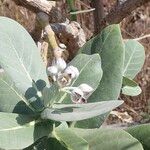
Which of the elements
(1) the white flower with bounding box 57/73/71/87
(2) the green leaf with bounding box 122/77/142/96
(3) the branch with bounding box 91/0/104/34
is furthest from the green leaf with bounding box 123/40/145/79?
(3) the branch with bounding box 91/0/104/34

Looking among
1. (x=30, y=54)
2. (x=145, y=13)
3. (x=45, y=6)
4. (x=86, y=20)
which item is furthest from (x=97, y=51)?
(x=145, y=13)

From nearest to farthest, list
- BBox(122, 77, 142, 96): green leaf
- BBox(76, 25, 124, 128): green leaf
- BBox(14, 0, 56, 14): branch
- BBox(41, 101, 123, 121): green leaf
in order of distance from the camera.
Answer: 1. BBox(41, 101, 123, 121): green leaf
2. BBox(76, 25, 124, 128): green leaf
3. BBox(122, 77, 142, 96): green leaf
4. BBox(14, 0, 56, 14): branch

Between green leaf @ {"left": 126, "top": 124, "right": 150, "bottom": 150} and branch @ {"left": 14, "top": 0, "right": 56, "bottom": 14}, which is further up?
branch @ {"left": 14, "top": 0, "right": 56, "bottom": 14}

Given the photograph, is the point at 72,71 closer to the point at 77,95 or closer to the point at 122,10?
the point at 77,95

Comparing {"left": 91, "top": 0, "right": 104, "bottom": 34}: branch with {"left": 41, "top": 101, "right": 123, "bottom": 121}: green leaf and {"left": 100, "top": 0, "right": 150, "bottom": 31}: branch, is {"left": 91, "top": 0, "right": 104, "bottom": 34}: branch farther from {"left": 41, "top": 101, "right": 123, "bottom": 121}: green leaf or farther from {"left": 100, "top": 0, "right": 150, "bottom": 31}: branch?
{"left": 41, "top": 101, "right": 123, "bottom": 121}: green leaf

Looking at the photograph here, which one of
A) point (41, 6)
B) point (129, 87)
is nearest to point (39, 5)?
point (41, 6)

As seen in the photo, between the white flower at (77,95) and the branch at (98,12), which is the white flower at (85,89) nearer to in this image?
the white flower at (77,95)
